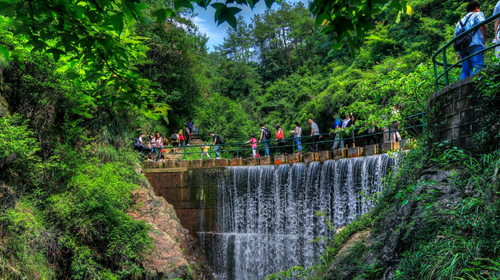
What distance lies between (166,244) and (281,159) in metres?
5.03

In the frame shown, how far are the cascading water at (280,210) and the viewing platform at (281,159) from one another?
0.29 meters

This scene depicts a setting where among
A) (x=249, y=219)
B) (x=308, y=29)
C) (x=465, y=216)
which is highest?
(x=308, y=29)

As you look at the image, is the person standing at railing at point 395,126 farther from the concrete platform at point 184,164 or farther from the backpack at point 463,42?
the concrete platform at point 184,164

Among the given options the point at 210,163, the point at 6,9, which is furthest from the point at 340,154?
the point at 6,9

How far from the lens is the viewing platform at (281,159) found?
32.9ft

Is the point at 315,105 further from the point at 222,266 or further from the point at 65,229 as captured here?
the point at 65,229

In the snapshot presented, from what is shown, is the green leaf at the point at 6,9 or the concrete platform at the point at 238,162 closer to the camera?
the green leaf at the point at 6,9

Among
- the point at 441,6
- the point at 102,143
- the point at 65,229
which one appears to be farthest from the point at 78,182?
the point at 441,6

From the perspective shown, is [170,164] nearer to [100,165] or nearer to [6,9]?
[100,165]

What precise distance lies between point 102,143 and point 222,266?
20.0ft

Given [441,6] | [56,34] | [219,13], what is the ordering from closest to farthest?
[219,13] < [56,34] < [441,6]

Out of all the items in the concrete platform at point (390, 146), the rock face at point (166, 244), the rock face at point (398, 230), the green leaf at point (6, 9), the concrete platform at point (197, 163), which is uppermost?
the green leaf at point (6, 9)

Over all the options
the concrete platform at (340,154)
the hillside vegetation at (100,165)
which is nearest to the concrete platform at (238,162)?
the hillside vegetation at (100,165)

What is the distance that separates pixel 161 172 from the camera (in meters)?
14.1
